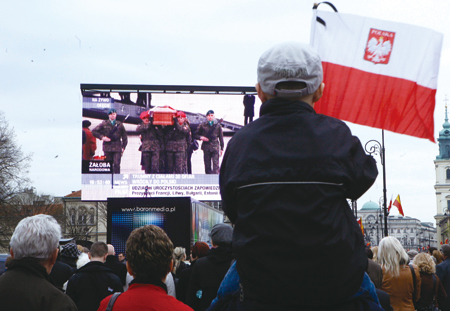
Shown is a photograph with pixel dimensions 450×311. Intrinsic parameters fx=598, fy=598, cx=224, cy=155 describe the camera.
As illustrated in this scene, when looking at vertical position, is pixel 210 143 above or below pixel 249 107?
below

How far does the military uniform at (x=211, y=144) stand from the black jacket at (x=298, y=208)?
27.2m

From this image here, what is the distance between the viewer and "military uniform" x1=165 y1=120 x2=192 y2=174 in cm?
2927

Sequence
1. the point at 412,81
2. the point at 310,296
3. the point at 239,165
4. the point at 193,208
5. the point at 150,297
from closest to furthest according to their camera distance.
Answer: the point at 310,296 → the point at 239,165 → the point at 150,297 → the point at 412,81 → the point at 193,208

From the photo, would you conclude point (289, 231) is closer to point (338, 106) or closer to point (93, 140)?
point (338, 106)

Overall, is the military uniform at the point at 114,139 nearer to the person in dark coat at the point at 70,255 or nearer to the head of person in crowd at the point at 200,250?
the person in dark coat at the point at 70,255

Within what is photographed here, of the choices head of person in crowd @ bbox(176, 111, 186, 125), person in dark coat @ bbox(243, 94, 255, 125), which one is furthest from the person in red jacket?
person in dark coat @ bbox(243, 94, 255, 125)

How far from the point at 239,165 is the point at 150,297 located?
5.47 feet

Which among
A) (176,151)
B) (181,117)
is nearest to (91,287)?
(176,151)

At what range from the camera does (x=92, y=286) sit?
703 cm

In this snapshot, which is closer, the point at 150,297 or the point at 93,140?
the point at 150,297

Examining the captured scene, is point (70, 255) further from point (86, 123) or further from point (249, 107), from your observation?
point (249, 107)

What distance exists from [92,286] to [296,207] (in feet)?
17.5

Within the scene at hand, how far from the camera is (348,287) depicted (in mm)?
2207

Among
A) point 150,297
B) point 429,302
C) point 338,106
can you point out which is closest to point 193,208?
point 429,302
